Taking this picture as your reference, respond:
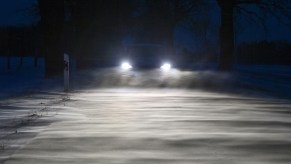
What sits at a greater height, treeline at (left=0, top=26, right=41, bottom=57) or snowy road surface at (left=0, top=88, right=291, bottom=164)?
treeline at (left=0, top=26, right=41, bottom=57)

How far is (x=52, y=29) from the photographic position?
2858cm

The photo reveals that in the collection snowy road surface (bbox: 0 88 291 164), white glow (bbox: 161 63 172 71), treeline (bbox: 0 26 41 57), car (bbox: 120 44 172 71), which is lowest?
snowy road surface (bbox: 0 88 291 164)

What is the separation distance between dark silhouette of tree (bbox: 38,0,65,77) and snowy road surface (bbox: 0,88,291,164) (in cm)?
1540

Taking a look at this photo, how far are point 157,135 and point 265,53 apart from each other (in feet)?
201

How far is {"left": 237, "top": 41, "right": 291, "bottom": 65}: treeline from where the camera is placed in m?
66.6

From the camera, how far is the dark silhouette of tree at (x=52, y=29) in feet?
93.2

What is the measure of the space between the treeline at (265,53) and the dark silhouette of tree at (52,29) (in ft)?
133

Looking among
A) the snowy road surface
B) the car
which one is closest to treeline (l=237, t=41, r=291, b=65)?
the car

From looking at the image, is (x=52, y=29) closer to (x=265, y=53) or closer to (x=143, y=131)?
(x=143, y=131)

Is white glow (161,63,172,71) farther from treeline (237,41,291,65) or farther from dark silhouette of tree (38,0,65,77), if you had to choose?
treeline (237,41,291,65)

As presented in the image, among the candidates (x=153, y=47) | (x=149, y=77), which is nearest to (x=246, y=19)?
(x=153, y=47)

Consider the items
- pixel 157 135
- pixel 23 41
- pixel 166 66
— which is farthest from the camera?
pixel 23 41

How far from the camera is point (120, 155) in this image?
23.7 ft

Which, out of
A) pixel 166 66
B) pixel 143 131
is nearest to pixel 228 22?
pixel 166 66
